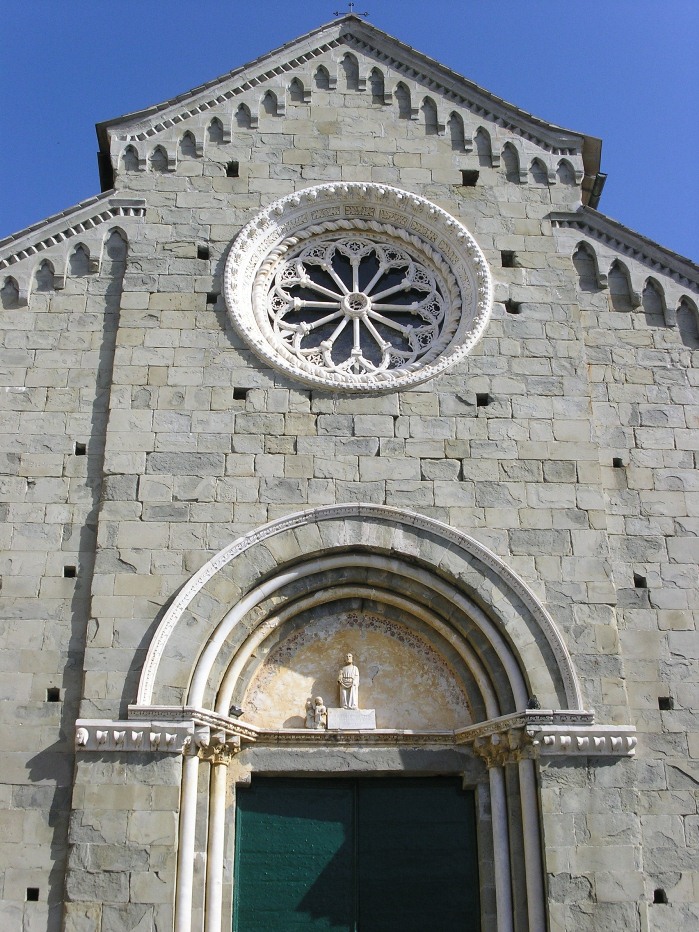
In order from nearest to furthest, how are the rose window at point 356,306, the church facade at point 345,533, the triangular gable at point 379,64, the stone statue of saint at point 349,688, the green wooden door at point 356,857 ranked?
the church facade at point 345,533
the green wooden door at point 356,857
the stone statue of saint at point 349,688
the rose window at point 356,306
the triangular gable at point 379,64

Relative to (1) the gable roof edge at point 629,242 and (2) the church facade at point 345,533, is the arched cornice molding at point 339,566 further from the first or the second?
(1) the gable roof edge at point 629,242

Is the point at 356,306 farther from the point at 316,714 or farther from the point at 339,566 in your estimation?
the point at 316,714

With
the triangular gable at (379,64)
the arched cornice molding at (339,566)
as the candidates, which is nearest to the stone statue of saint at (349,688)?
the arched cornice molding at (339,566)

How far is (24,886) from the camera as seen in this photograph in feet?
29.4

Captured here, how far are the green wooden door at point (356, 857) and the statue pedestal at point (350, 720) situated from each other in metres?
0.48

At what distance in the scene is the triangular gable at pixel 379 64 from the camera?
12281mm

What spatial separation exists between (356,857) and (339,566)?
2571 millimetres

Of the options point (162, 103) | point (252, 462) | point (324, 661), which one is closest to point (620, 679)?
point (324, 661)

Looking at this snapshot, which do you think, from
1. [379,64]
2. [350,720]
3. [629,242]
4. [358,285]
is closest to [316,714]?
[350,720]

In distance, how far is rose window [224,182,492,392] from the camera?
1130 centimetres

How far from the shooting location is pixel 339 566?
1026cm

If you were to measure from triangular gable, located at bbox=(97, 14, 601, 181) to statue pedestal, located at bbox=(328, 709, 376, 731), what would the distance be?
6612 millimetres

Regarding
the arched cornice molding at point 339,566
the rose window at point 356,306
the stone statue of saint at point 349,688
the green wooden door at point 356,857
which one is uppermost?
the rose window at point 356,306

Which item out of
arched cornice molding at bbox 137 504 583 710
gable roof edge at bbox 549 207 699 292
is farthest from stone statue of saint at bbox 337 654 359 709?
gable roof edge at bbox 549 207 699 292
